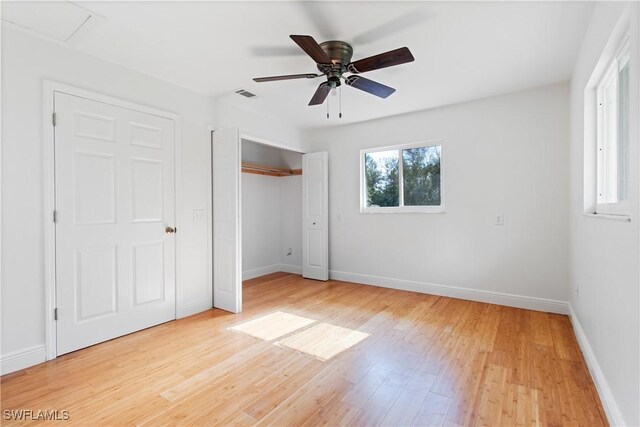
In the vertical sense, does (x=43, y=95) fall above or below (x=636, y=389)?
above

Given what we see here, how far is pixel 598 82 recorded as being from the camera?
7.52ft

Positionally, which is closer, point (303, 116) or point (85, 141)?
point (85, 141)

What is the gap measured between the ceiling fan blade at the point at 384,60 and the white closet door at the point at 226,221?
5.47 ft

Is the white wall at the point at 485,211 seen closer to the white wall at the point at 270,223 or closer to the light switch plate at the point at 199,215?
the white wall at the point at 270,223

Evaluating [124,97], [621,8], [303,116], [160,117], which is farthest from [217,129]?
[621,8]

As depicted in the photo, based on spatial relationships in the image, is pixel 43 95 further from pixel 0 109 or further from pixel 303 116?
pixel 303 116

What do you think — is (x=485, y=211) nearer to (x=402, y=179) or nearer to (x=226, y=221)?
(x=402, y=179)

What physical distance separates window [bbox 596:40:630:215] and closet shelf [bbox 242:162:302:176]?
4.21 m

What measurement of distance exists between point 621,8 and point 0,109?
3.95 metres

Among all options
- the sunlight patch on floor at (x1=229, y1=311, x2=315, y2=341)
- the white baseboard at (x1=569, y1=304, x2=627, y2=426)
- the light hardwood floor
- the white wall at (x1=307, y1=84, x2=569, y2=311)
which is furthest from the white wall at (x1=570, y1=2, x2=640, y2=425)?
the sunlight patch on floor at (x1=229, y1=311, x2=315, y2=341)

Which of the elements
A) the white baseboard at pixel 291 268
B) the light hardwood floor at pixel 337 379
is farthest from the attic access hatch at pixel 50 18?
the white baseboard at pixel 291 268

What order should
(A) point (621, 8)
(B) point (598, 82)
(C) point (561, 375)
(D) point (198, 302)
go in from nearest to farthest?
(A) point (621, 8) < (C) point (561, 375) < (B) point (598, 82) < (D) point (198, 302)

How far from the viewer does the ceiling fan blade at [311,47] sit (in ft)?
6.30

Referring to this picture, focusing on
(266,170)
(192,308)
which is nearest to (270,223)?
(266,170)
